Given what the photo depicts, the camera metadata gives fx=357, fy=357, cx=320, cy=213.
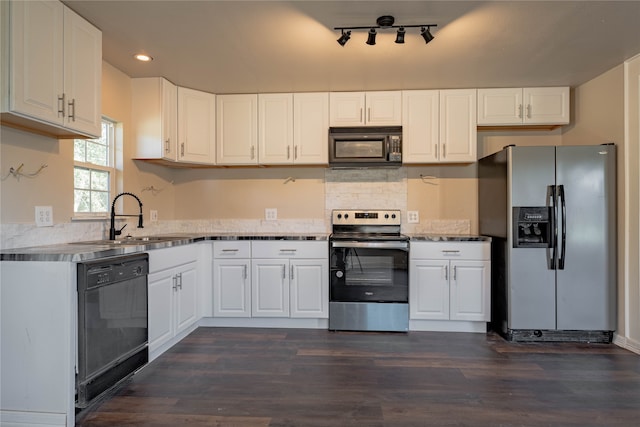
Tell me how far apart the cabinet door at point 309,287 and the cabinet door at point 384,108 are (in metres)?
1.47

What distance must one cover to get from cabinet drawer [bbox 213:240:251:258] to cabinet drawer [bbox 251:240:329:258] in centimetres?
6

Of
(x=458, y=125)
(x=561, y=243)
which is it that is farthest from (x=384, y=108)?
(x=561, y=243)

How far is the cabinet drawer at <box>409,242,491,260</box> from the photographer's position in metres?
3.26

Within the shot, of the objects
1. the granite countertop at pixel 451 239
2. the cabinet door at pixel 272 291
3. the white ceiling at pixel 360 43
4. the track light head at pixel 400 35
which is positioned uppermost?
the white ceiling at pixel 360 43

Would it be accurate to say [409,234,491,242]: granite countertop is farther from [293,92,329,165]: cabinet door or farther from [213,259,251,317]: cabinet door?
[213,259,251,317]: cabinet door

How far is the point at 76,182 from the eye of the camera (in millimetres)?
2650

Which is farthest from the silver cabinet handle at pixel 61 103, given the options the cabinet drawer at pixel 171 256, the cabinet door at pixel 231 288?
the cabinet door at pixel 231 288

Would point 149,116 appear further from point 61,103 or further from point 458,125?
point 458,125

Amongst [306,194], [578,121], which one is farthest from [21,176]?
[578,121]

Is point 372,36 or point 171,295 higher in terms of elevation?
point 372,36

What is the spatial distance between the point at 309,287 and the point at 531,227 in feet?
6.62

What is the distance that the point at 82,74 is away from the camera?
2.24 m

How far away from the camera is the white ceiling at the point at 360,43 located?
2.13 metres

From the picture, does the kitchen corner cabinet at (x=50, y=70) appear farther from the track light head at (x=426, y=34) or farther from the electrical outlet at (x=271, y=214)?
the track light head at (x=426, y=34)
